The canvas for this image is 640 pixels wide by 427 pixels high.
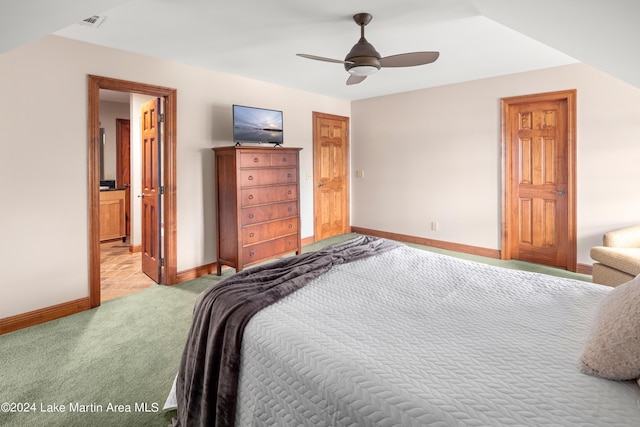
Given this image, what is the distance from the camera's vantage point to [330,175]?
5988mm

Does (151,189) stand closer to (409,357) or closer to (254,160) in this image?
(254,160)

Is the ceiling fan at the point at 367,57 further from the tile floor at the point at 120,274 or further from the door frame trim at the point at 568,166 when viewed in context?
the tile floor at the point at 120,274

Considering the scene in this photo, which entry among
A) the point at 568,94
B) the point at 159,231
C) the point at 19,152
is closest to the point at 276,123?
the point at 159,231

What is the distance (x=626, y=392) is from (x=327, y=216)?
507 centimetres

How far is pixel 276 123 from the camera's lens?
4531mm

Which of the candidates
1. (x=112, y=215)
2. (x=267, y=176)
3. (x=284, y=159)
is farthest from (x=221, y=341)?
(x=112, y=215)

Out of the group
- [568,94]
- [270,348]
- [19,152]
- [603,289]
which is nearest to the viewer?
[270,348]

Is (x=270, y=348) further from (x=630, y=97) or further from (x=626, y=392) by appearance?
(x=630, y=97)

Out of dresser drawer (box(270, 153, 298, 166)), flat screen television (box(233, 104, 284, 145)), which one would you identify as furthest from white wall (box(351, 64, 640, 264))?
flat screen television (box(233, 104, 284, 145))

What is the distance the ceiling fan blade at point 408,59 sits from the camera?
8.70ft

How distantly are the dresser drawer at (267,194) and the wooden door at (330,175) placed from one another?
1.24 meters

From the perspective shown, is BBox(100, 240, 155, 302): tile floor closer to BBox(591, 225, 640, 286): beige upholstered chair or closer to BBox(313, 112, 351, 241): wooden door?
BBox(313, 112, 351, 241): wooden door

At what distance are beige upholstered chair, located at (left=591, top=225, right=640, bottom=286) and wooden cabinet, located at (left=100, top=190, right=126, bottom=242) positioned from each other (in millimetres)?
6577

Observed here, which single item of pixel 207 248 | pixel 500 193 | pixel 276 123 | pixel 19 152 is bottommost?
pixel 207 248
